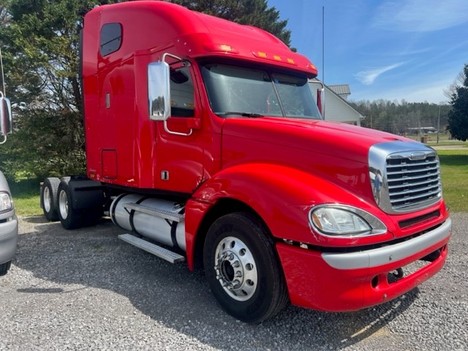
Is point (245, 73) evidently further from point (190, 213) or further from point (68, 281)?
point (68, 281)

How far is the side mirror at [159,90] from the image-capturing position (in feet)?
13.2

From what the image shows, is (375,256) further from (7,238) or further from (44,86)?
(44,86)

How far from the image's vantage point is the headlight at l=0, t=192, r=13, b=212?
4.72 m

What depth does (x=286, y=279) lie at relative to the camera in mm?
3340

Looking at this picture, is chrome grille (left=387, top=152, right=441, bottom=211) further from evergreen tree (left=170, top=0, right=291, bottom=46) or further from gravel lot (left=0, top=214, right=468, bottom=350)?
evergreen tree (left=170, top=0, right=291, bottom=46)

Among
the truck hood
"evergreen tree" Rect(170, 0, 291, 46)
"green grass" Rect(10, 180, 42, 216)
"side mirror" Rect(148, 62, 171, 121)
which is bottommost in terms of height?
"green grass" Rect(10, 180, 42, 216)

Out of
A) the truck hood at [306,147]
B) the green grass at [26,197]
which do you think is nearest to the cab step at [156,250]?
the truck hood at [306,147]

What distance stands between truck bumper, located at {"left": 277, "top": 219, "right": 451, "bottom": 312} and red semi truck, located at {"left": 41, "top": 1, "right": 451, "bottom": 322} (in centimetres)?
1

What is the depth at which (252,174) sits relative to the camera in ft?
11.9

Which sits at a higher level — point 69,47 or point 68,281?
point 69,47

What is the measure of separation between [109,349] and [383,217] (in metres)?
2.47

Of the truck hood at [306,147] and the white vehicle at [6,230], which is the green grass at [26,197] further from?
the truck hood at [306,147]

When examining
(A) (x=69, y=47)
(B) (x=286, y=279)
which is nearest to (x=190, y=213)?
(B) (x=286, y=279)


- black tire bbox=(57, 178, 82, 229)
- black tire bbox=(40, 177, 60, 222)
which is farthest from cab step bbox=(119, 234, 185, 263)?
black tire bbox=(40, 177, 60, 222)
